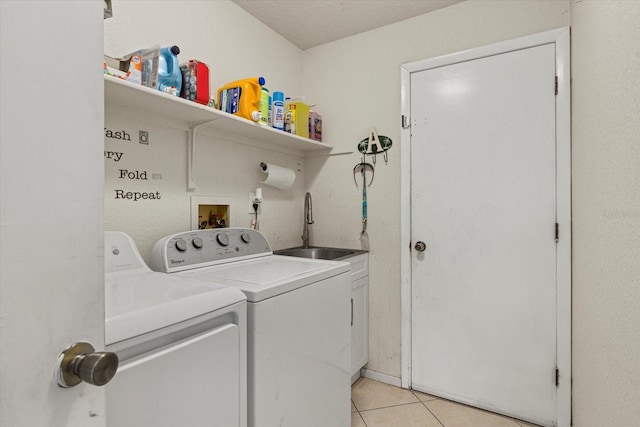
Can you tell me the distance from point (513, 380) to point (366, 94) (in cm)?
206

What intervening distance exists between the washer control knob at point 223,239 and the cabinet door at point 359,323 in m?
0.91

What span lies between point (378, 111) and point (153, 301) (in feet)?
6.48

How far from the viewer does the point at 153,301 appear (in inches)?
35.6

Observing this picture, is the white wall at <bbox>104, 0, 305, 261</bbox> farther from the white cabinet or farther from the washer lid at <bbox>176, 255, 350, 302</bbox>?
the white cabinet

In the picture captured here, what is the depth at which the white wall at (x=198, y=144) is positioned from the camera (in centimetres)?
153

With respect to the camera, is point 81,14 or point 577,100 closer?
point 81,14

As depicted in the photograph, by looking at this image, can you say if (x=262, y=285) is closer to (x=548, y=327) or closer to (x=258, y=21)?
(x=548, y=327)

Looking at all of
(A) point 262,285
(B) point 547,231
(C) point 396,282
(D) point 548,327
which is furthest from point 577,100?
(A) point 262,285

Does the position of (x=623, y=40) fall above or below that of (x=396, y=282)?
above

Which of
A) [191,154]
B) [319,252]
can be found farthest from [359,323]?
[191,154]

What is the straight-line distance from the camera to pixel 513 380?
6.42ft

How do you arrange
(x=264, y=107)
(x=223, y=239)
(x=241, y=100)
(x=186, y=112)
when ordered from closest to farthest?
1. (x=186, y=112)
2. (x=223, y=239)
3. (x=241, y=100)
4. (x=264, y=107)

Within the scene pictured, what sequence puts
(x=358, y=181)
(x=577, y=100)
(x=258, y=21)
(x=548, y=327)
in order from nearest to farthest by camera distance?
1. (x=577, y=100)
2. (x=548, y=327)
3. (x=258, y=21)
4. (x=358, y=181)

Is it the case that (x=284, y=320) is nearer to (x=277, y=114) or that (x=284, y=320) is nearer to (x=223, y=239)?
(x=223, y=239)
